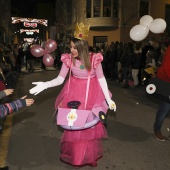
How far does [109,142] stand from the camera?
509 centimetres

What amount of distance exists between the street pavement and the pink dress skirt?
183mm

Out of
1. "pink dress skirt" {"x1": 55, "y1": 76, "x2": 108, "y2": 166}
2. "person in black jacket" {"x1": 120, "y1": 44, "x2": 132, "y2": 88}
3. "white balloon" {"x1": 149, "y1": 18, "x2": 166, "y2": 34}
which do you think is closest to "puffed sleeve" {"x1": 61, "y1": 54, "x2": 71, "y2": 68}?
"pink dress skirt" {"x1": 55, "y1": 76, "x2": 108, "y2": 166}

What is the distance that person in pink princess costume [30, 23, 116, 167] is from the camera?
3.84 m

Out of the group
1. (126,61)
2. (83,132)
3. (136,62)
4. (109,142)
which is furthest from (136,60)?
(83,132)

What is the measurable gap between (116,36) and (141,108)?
20.3m

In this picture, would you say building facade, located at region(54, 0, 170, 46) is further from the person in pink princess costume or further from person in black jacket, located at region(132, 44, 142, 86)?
the person in pink princess costume

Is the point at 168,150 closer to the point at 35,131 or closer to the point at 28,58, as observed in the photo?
the point at 35,131

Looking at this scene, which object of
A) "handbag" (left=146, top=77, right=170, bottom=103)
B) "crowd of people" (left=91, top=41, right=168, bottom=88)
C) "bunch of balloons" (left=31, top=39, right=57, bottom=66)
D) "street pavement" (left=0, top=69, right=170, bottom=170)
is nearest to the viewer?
"street pavement" (left=0, top=69, right=170, bottom=170)

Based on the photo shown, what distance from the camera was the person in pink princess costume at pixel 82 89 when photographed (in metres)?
3.84

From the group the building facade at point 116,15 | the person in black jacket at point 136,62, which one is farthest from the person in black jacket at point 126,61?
the building facade at point 116,15

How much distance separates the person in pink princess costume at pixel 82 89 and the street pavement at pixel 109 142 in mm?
268

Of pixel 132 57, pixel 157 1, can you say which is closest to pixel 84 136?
pixel 132 57

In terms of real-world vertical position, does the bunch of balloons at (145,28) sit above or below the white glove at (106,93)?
above

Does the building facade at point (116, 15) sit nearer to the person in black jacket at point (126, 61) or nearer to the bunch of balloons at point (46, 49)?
the person in black jacket at point (126, 61)
